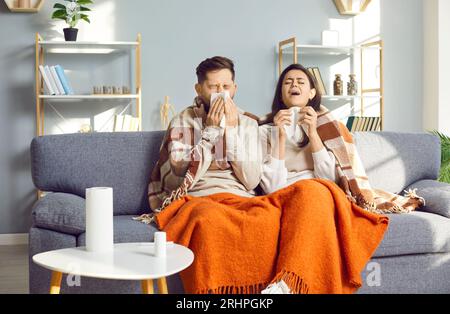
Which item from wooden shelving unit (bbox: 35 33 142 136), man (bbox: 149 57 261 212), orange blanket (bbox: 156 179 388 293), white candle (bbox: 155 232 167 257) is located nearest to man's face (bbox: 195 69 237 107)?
man (bbox: 149 57 261 212)

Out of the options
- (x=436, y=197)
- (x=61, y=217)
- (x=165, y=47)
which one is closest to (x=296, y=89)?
(x=436, y=197)

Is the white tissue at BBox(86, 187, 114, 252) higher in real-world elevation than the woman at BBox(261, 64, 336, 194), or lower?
lower

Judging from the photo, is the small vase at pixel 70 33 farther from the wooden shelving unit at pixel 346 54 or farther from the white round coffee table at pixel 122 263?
the white round coffee table at pixel 122 263

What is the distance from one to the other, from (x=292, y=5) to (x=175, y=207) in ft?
9.17

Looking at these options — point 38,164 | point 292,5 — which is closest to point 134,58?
point 292,5

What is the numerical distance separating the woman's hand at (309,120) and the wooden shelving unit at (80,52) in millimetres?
1825

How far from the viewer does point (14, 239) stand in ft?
15.2

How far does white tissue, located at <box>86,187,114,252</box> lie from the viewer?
1986mm

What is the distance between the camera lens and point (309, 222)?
2316 mm

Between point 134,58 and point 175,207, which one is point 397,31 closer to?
point 134,58

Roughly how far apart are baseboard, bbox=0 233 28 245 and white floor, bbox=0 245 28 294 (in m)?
0.09

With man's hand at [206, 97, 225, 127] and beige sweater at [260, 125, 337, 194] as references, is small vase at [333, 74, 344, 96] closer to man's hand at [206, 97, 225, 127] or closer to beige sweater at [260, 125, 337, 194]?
beige sweater at [260, 125, 337, 194]
